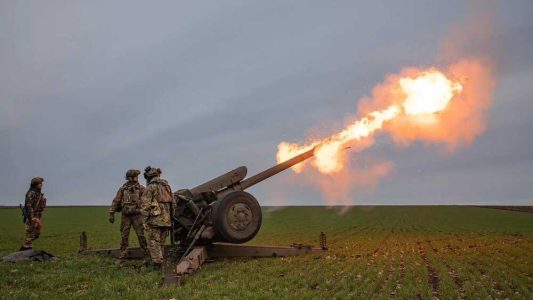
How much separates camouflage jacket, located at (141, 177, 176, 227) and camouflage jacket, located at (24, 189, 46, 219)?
4.72m

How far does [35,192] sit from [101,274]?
5197 mm

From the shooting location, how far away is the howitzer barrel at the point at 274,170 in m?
16.8

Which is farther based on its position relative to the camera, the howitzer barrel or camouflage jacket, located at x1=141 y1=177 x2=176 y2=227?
the howitzer barrel

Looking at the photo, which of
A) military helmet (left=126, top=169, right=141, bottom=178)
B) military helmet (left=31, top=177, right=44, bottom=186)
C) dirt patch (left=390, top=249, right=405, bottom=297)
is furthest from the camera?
military helmet (left=31, top=177, right=44, bottom=186)

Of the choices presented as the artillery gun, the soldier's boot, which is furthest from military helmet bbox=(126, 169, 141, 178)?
the soldier's boot

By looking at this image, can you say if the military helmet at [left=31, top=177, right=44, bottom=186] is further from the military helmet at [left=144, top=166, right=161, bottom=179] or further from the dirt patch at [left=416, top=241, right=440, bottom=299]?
the dirt patch at [left=416, top=241, right=440, bottom=299]

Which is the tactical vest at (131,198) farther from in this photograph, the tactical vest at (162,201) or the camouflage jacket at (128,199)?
the tactical vest at (162,201)

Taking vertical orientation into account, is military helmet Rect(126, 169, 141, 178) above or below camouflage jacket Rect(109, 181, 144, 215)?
above

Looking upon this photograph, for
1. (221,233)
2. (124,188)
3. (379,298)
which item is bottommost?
(379,298)

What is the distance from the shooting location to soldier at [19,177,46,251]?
15977 mm

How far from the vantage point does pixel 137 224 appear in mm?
15609

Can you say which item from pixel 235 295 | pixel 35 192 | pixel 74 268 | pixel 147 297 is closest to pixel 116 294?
pixel 147 297

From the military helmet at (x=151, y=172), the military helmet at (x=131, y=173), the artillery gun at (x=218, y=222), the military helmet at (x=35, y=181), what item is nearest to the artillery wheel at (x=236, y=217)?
the artillery gun at (x=218, y=222)

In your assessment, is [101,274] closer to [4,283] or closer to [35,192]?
[4,283]
